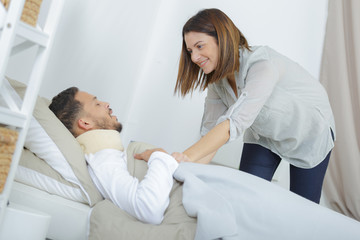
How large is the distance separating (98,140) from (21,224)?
1.53 feet

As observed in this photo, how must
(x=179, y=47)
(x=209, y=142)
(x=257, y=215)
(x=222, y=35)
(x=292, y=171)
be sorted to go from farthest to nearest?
(x=179, y=47) → (x=292, y=171) → (x=222, y=35) → (x=209, y=142) → (x=257, y=215)

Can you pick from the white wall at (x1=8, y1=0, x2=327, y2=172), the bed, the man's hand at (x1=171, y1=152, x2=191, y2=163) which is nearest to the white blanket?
the bed

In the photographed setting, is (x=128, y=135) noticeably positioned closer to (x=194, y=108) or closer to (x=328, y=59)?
(x=194, y=108)

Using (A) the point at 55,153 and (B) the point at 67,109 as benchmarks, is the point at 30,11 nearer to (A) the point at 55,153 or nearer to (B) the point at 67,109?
(A) the point at 55,153

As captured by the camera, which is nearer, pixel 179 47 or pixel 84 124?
pixel 84 124

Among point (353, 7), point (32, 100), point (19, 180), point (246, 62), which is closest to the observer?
point (32, 100)

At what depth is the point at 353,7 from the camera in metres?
2.75

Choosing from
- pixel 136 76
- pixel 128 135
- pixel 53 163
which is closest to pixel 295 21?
pixel 136 76

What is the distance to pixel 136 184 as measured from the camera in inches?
45.5

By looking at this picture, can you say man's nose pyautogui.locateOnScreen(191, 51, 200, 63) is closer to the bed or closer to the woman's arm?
the woman's arm

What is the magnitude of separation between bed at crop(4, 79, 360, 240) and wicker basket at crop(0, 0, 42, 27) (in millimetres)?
384

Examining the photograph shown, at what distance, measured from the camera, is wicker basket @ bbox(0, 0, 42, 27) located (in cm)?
87

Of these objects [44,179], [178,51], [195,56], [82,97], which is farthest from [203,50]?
[178,51]

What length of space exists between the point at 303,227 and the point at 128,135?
73.2 inches
